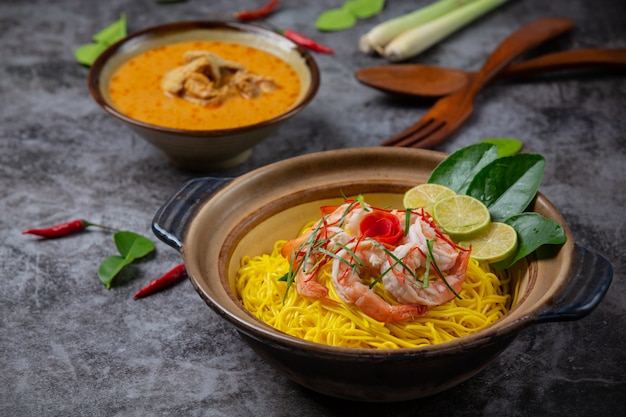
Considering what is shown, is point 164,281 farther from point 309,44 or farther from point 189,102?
point 309,44

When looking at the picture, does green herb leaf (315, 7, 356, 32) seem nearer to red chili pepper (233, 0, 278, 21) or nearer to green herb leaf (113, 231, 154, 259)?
red chili pepper (233, 0, 278, 21)

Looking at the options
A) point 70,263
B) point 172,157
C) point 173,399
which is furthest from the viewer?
point 172,157

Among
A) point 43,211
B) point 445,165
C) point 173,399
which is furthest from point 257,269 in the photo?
point 43,211

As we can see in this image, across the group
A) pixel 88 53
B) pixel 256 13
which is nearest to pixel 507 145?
pixel 256 13

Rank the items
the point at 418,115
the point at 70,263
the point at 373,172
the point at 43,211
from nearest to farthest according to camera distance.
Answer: the point at 373,172 < the point at 70,263 < the point at 43,211 < the point at 418,115

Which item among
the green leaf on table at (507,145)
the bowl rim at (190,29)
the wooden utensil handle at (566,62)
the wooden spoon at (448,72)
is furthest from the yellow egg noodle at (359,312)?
the wooden utensil handle at (566,62)

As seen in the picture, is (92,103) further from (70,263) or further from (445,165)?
(445,165)

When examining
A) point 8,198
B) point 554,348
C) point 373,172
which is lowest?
point 8,198
